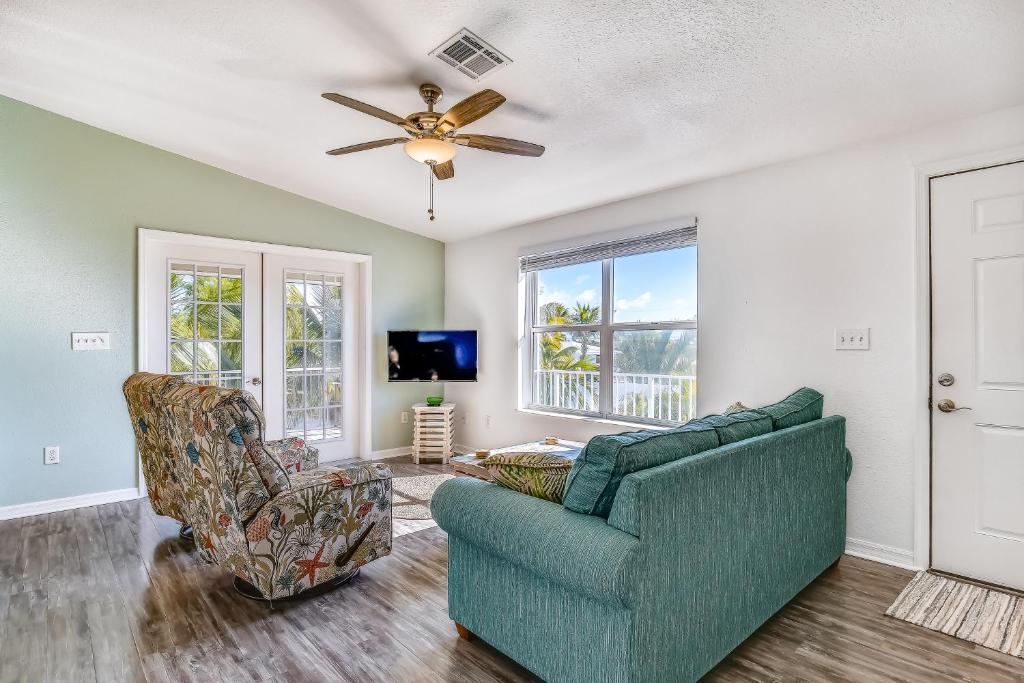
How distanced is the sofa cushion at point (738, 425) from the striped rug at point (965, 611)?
1041 mm

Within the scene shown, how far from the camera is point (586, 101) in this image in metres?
2.81

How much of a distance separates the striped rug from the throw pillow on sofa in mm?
1724

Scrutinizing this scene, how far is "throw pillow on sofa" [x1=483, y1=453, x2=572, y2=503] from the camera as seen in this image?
70.4 inches

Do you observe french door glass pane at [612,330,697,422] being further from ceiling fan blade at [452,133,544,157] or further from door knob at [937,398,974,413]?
ceiling fan blade at [452,133,544,157]

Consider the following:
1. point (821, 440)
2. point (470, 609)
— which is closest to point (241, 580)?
Answer: point (470, 609)

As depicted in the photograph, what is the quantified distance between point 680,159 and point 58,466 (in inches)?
188

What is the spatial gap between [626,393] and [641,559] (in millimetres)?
2817

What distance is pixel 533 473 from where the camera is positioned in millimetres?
1837

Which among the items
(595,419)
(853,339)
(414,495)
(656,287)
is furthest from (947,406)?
(414,495)

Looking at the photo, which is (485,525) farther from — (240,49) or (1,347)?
(1,347)

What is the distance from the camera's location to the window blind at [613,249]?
12.3ft

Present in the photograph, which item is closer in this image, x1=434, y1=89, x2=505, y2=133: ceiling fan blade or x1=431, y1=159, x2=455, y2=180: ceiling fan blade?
x1=434, y1=89, x2=505, y2=133: ceiling fan blade

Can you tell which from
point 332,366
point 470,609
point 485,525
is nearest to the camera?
point 485,525

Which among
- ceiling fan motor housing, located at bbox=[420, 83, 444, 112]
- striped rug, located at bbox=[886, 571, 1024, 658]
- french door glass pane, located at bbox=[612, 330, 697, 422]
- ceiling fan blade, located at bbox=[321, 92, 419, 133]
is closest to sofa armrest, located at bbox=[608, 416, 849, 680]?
striped rug, located at bbox=[886, 571, 1024, 658]
